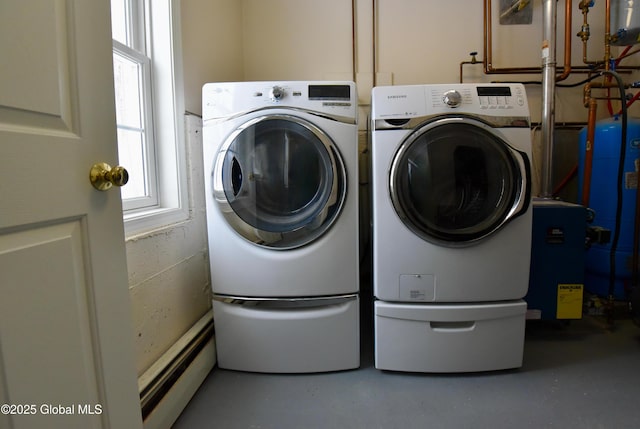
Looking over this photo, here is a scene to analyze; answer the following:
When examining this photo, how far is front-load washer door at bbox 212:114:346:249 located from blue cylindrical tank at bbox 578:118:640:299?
5.01 feet

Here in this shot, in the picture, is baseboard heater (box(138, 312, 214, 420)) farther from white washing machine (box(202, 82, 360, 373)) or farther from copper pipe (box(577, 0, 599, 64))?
copper pipe (box(577, 0, 599, 64))

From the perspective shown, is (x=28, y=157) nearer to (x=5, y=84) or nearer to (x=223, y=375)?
(x=5, y=84)

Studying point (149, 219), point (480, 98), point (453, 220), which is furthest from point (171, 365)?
point (480, 98)

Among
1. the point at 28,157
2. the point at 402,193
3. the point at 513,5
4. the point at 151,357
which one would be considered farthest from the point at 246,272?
the point at 513,5

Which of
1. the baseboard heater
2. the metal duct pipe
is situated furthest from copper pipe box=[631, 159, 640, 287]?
the baseboard heater

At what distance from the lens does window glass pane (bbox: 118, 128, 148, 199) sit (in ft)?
3.81

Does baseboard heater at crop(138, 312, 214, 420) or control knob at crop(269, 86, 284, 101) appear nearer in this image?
baseboard heater at crop(138, 312, 214, 420)

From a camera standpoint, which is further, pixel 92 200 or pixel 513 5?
pixel 513 5

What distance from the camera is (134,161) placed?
4.01 feet

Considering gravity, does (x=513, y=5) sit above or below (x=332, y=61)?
above

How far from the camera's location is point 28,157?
0.50 metres

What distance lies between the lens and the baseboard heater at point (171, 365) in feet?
3.20

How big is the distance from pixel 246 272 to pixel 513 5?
2203 mm

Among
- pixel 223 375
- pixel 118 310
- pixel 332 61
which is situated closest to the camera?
pixel 118 310
